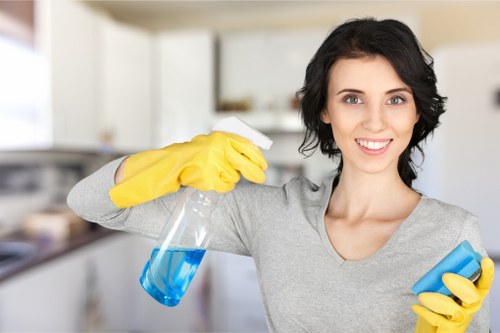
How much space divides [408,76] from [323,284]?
38 centimetres

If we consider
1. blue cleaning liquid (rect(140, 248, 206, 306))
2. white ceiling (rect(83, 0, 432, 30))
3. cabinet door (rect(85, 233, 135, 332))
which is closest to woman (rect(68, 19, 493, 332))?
blue cleaning liquid (rect(140, 248, 206, 306))

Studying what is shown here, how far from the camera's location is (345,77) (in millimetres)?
844

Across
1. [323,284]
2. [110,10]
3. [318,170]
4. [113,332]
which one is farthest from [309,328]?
[110,10]

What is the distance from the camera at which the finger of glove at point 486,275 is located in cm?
64

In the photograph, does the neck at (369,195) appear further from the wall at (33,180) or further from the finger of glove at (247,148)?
the wall at (33,180)

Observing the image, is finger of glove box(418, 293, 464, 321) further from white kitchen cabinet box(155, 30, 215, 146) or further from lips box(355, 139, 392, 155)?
white kitchen cabinet box(155, 30, 215, 146)

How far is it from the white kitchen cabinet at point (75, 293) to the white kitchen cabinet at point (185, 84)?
0.84 meters

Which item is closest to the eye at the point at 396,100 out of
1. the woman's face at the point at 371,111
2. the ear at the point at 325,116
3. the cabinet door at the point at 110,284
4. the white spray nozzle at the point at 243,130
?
the woman's face at the point at 371,111

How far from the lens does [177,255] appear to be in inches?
30.6

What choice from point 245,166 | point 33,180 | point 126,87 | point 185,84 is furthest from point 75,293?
point 245,166

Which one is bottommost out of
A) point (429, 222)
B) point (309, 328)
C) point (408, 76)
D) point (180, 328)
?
point (180, 328)

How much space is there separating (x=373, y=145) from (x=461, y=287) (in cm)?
29

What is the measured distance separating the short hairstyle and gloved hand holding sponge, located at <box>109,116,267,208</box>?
0.23 meters

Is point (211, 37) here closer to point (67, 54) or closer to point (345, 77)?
point (67, 54)
